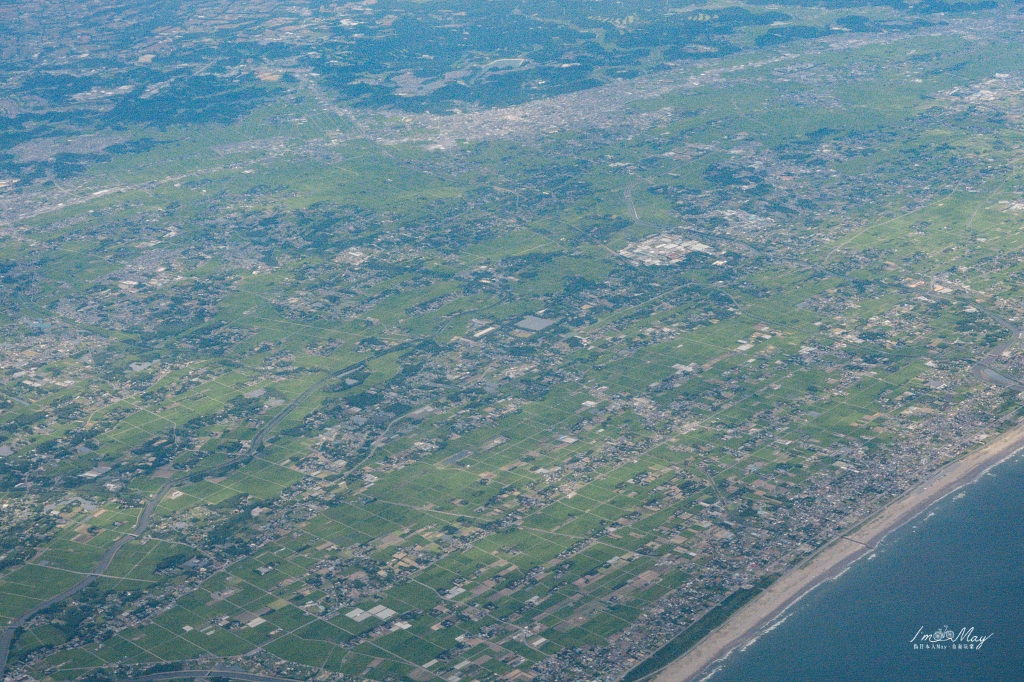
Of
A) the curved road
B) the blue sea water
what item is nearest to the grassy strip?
the blue sea water

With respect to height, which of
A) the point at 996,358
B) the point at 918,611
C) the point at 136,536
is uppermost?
the point at 136,536

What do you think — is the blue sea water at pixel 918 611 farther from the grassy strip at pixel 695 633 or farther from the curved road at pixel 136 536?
the curved road at pixel 136 536

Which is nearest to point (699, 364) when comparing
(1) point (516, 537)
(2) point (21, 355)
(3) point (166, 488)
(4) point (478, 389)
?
(4) point (478, 389)

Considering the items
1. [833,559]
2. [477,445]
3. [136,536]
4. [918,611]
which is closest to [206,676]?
[136,536]

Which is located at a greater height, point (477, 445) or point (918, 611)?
point (477, 445)

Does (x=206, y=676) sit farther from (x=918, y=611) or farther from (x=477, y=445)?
(x=918, y=611)

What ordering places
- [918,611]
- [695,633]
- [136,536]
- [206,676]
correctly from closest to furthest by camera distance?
[206,676]
[695,633]
[918,611]
[136,536]
